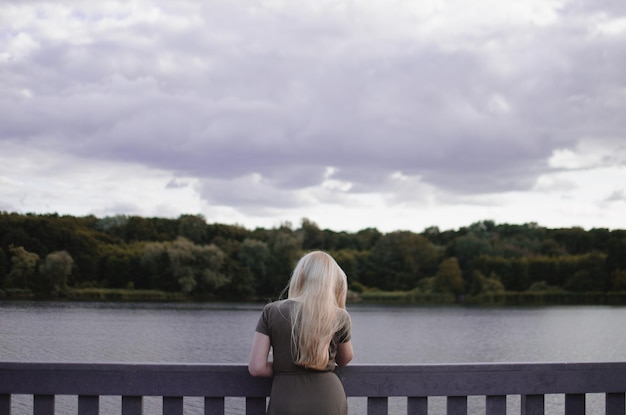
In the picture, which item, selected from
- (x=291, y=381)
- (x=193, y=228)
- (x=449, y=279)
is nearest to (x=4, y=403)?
(x=291, y=381)

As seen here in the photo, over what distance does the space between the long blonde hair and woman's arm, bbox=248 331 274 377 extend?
0.15 metres

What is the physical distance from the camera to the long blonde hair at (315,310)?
364 cm

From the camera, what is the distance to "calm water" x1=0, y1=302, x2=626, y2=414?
88.8 feet

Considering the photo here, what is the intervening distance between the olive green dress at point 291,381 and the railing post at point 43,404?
1.11 metres

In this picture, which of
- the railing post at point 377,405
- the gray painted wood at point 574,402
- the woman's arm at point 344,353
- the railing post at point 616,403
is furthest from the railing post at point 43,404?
the railing post at point 616,403

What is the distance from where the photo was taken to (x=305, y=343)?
3635 mm

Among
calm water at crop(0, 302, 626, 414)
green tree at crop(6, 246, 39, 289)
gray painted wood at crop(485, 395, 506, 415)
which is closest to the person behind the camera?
gray painted wood at crop(485, 395, 506, 415)

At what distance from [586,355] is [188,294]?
5606cm

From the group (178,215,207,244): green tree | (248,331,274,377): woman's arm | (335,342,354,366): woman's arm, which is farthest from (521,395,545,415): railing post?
(178,215,207,244): green tree

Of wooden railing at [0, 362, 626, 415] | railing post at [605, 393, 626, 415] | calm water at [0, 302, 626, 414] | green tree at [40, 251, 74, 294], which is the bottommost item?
calm water at [0, 302, 626, 414]

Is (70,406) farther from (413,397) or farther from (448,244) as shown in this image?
(448,244)

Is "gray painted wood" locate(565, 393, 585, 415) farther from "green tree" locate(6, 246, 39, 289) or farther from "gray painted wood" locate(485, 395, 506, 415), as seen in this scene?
"green tree" locate(6, 246, 39, 289)

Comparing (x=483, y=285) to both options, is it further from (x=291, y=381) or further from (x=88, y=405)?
(x=88, y=405)

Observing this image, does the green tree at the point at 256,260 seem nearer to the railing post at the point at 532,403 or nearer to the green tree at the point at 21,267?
the green tree at the point at 21,267
